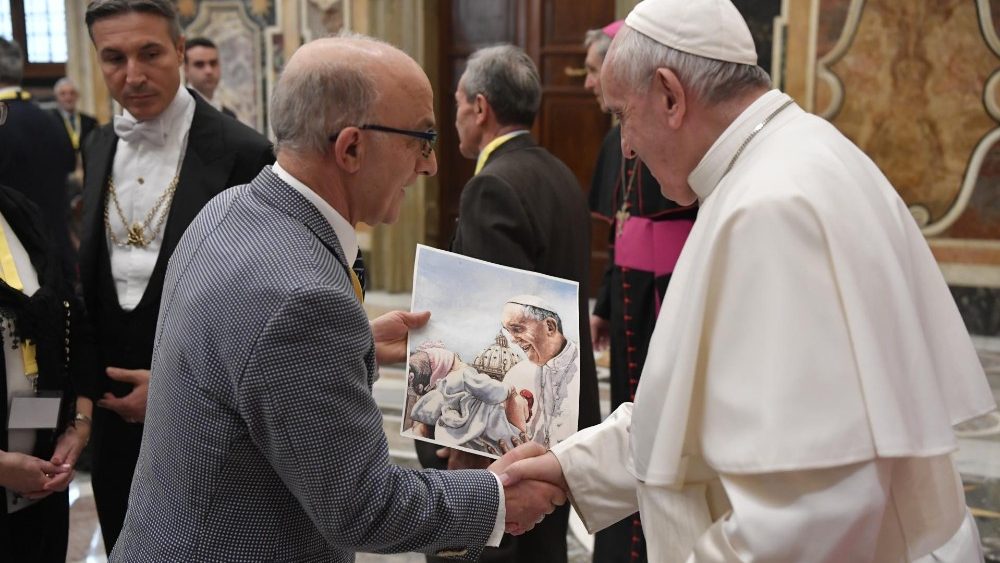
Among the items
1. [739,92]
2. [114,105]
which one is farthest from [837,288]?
[114,105]

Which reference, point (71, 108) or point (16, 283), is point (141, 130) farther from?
point (71, 108)

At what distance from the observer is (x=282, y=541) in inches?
65.5

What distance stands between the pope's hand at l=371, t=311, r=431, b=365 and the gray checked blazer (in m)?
0.71

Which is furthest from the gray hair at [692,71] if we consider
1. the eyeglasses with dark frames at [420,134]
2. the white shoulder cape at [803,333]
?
the eyeglasses with dark frames at [420,134]

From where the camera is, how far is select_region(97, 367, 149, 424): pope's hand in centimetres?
275

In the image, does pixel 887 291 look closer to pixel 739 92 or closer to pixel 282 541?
pixel 739 92

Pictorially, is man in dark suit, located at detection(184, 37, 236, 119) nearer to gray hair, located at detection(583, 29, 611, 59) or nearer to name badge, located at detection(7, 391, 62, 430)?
gray hair, located at detection(583, 29, 611, 59)

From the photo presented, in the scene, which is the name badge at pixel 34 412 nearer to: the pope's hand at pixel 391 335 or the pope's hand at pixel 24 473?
the pope's hand at pixel 24 473

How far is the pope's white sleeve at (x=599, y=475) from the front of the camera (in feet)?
7.12

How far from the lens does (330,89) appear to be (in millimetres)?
1686

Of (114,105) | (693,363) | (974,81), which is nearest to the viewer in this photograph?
(693,363)

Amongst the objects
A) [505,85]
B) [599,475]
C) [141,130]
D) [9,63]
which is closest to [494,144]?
[505,85]

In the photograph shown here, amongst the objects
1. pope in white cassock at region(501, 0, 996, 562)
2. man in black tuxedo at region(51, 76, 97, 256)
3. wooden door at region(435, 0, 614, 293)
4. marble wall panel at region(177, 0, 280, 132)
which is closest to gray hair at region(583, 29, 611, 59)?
pope in white cassock at region(501, 0, 996, 562)

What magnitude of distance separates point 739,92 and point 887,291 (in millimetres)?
462
